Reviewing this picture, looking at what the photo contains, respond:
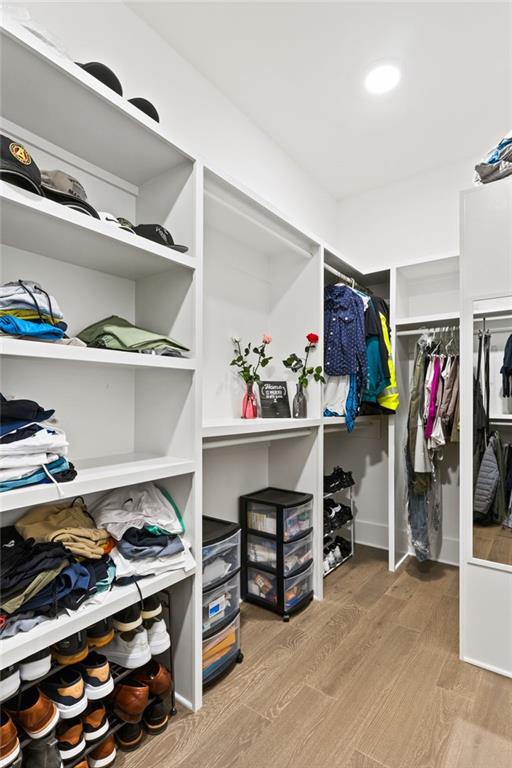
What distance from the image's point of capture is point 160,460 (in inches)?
62.9

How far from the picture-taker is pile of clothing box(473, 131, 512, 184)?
1827 millimetres

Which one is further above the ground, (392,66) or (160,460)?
(392,66)

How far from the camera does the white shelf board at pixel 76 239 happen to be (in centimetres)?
113

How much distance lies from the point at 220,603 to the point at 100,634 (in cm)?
59

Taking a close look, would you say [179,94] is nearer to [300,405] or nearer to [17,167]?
[17,167]

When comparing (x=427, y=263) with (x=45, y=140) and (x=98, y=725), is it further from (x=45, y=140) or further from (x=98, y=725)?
(x=98, y=725)

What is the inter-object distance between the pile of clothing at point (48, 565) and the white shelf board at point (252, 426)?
1.80 feet

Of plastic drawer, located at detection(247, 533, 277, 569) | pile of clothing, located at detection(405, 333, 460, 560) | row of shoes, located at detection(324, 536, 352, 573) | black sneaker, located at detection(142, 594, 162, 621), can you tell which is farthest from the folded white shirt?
pile of clothing, located at detection(405, 333, 460, 560)

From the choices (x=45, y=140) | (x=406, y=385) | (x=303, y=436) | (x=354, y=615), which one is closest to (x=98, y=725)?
(x=354, y=615)

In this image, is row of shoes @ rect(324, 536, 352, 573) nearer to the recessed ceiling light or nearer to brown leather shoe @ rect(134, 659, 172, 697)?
brown leather shoe @ rect(134, 659, 172, 697)

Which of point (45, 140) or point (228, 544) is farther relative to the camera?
point (228, 544)

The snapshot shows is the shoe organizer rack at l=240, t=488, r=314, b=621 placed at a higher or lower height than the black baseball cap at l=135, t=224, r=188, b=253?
lower

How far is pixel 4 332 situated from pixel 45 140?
837mm

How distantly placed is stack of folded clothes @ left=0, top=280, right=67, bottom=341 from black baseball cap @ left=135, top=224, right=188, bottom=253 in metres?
0.48
